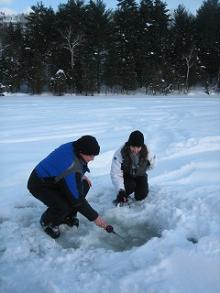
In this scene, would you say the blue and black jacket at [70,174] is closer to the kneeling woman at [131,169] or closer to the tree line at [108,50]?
the kneeling woman at [131,169]

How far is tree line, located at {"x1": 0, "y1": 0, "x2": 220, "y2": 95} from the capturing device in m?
29.4

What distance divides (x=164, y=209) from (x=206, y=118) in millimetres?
8531

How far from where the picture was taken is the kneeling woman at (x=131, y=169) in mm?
4930

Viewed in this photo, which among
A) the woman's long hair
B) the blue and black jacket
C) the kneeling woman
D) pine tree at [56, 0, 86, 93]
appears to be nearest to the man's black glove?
the kneeling woman

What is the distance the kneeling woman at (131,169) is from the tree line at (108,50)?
2355 centimetres

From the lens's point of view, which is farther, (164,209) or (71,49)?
(71,49)

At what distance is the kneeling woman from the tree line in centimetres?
2355

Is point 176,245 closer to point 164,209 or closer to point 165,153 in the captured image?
point 164,209

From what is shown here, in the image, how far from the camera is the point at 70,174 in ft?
12.9

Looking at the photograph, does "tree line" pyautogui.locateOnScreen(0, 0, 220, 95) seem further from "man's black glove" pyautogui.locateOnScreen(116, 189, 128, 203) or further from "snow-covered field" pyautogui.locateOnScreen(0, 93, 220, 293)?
"man's black glove" pyautogui.locateOnScreen(116, 189, 128, 203)

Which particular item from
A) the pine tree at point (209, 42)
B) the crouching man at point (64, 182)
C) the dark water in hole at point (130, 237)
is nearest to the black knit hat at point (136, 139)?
the crouching man at point (64, 182)

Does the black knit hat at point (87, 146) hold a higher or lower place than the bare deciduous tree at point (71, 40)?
lower

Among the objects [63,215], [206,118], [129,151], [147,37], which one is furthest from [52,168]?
[147,37]

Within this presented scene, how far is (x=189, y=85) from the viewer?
33.5 metres
